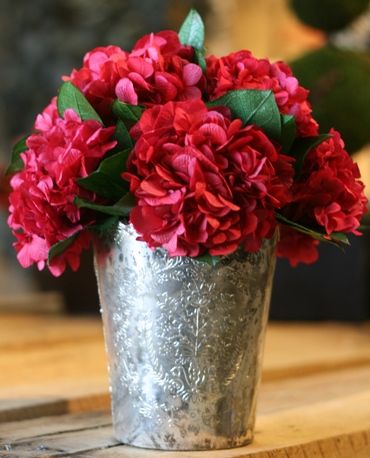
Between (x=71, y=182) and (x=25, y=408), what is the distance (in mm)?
298

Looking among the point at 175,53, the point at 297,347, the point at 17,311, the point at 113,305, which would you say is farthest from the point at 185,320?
the point at 17,311

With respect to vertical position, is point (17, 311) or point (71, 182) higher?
point (71, 182)

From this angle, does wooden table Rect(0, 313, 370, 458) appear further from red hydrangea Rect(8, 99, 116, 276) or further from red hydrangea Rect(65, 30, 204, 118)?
red hydrangea Rect(65, 30, 204, 118)

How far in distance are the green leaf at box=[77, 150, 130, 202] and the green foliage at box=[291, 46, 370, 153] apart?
86 centimetres

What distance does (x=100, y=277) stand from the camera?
79 centimetres

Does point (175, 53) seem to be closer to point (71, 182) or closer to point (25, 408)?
point (71, 182)

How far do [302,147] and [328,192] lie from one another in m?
0.04

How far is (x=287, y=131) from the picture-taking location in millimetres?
728

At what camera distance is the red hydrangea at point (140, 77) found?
0.74 meters

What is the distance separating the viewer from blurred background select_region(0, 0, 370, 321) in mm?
1603

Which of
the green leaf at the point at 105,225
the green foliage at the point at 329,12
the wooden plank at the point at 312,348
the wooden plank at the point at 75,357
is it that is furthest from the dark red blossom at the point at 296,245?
the green foliage at the point at 329,12

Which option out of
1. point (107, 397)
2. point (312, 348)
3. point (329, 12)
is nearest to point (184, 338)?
point (107, 397)

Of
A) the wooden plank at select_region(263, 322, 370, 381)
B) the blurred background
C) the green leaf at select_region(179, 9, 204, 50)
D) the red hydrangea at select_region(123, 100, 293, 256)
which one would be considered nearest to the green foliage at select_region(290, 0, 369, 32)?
the blurred background

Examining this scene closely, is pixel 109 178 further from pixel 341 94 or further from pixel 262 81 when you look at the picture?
pixel 341 94
